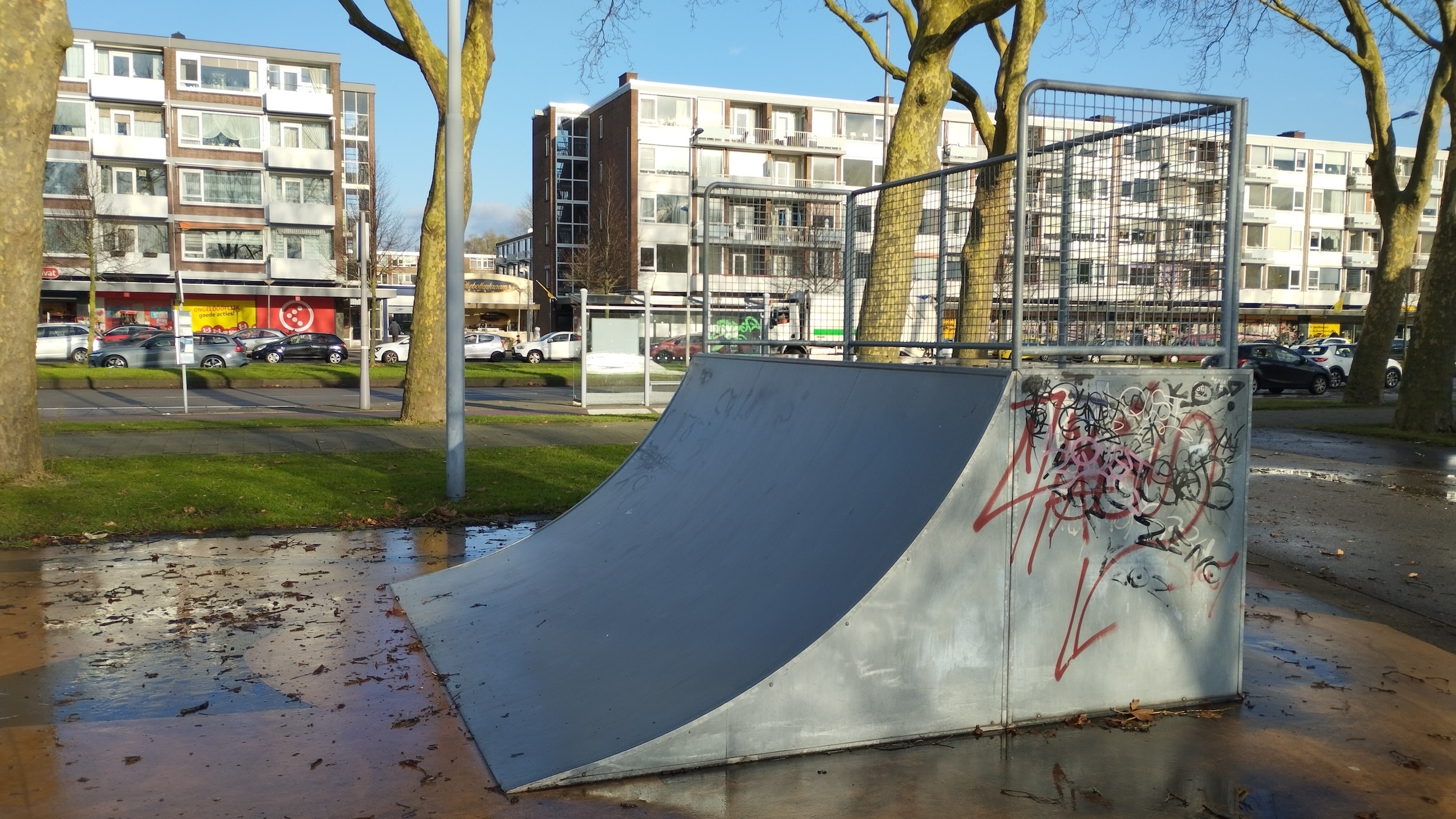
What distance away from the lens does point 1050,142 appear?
5.03 m

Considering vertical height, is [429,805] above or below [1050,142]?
below

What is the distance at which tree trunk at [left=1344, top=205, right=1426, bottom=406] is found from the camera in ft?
76.7

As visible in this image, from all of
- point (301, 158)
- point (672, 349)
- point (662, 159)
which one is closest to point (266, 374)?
point (672, 349)

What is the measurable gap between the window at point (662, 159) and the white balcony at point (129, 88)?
1012 inches

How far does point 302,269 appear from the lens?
59.3m

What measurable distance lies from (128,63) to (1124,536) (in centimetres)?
6395

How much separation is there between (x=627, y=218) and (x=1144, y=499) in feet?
195

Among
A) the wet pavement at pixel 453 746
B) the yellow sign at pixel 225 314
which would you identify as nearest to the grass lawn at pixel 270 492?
the wet pavement at pixel 453 746

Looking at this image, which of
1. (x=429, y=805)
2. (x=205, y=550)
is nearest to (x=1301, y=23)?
(x=205, y=550)

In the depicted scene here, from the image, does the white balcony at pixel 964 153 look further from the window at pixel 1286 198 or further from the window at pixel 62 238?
the window at pixel 62 238

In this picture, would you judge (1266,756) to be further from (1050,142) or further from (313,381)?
(313,381)

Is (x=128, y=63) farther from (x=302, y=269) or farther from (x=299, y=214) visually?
(x=302, y=269)

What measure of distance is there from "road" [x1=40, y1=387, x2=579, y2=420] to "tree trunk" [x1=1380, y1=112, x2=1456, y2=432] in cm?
1522

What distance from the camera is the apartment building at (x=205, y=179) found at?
179ft
